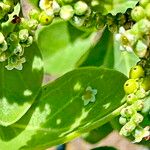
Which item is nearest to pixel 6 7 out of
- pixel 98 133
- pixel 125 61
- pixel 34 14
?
pixel 34 14

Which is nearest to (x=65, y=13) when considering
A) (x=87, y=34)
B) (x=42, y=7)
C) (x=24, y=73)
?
(x=42, y=7)

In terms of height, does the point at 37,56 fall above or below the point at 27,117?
above

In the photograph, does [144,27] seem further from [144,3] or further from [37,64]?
[37,64]

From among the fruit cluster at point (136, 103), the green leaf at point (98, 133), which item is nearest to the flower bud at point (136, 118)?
the fruit cluster at point (136, 103)

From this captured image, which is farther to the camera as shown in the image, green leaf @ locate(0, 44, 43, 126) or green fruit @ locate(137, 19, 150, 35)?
green leaf @ locate(0, 44, 43, 126)

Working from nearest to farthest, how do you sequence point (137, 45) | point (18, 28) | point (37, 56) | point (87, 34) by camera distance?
point (137, 45)
point (18, 28)
point (37, 56)
point (87, 34)

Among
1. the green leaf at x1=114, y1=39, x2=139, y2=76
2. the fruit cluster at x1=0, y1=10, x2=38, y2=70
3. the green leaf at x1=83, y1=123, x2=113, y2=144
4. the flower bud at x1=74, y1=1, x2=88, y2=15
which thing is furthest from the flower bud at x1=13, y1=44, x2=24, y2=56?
the green leaf at x1=83, y1=123, x2=113, y2=144

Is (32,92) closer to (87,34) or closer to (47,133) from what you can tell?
(47,133)

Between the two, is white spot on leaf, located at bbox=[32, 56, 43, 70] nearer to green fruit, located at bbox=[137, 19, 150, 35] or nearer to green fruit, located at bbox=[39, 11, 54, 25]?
green fruit, located at bbox=[39, 11, 54, 25]
